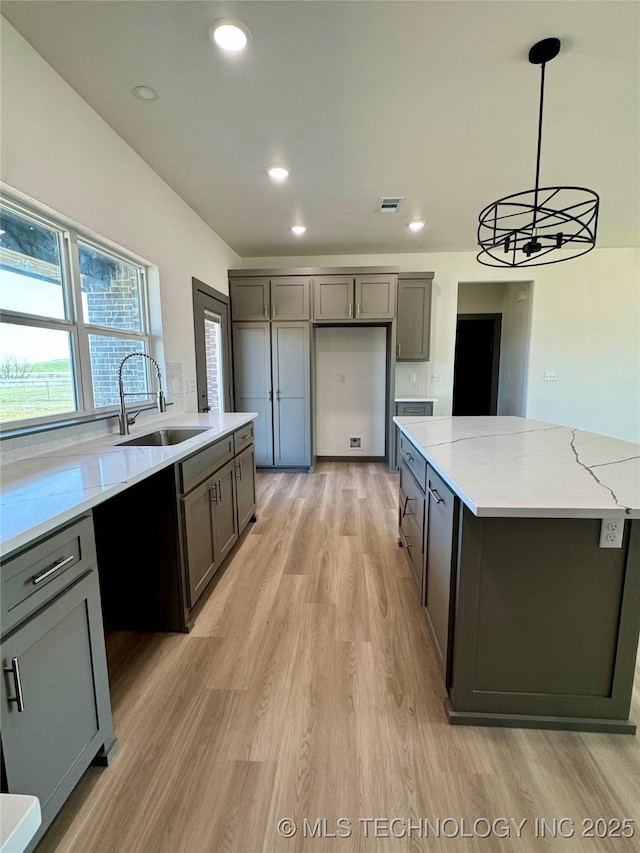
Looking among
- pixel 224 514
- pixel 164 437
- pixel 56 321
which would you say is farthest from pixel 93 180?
pixel 224 514

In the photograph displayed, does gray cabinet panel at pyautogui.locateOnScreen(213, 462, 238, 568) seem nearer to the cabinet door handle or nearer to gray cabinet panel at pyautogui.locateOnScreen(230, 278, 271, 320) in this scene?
the cabinet door handle

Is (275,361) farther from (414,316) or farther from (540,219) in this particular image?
(540,219)

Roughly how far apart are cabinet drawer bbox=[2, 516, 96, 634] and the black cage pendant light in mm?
1794

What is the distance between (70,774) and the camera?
42.6 inches

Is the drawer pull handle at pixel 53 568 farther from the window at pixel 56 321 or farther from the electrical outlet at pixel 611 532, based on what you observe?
the electrical outlet at pixel 611 532

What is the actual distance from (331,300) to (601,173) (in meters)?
2.59

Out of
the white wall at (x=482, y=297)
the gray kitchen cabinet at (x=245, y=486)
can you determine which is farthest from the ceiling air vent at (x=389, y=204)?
the white wall at (x=482, y=297)

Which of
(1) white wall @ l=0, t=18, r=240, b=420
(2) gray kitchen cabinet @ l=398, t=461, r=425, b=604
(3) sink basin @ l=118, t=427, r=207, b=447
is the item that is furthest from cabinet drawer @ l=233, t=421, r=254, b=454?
(2) gray kitchen cabinet @ l=398, t=461, r=425, b=604

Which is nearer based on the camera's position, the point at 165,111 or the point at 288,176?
the point at 165,111

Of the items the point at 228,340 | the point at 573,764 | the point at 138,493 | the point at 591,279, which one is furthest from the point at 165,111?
the point at 591,279

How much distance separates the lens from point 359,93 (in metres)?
2.05

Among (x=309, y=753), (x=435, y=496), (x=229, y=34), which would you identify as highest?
(x=229, y=34)

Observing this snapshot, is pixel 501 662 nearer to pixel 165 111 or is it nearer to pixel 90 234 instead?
pixel 90 234

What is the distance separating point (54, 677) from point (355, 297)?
4.20 m
